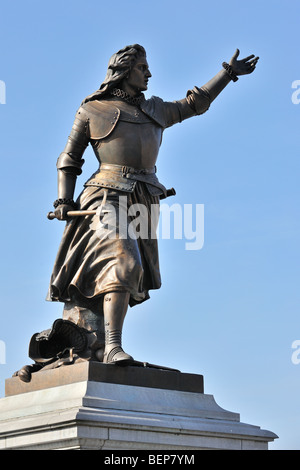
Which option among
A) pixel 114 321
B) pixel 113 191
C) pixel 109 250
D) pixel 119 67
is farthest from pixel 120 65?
pixel 114 321

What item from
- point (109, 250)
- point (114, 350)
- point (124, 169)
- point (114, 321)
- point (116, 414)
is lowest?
point (116, 414)

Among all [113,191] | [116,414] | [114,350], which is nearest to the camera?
[116,414]

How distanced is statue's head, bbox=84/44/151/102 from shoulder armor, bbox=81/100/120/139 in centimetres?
17

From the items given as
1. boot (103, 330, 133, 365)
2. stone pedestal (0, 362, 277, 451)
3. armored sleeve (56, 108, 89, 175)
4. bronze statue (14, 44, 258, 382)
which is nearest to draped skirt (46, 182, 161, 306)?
bronze statue (14, 44, 258, 382)

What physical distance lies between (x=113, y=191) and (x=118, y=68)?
58.1 inches

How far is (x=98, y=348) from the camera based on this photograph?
11641mm

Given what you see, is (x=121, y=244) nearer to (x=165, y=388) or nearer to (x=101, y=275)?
(x=101, y=275)

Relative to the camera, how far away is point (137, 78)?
12.4 meters

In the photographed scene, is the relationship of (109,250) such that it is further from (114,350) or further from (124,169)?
(114,350)

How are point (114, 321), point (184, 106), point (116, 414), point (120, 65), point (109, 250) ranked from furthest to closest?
1. point (184, 106)
2. point (120, 65)
3. point (109, 250)
4. point (114, 321)
5. point (116, 414)

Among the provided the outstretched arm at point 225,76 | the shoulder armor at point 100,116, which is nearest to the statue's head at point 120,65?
the shoulder armor at point 100,116

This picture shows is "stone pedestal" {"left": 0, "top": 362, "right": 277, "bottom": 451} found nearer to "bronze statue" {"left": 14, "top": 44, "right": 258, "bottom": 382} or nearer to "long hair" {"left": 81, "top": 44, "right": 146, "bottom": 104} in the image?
"bronze statue" {"left": 14, "top": 44, "right": 258, "bottom": 382}
